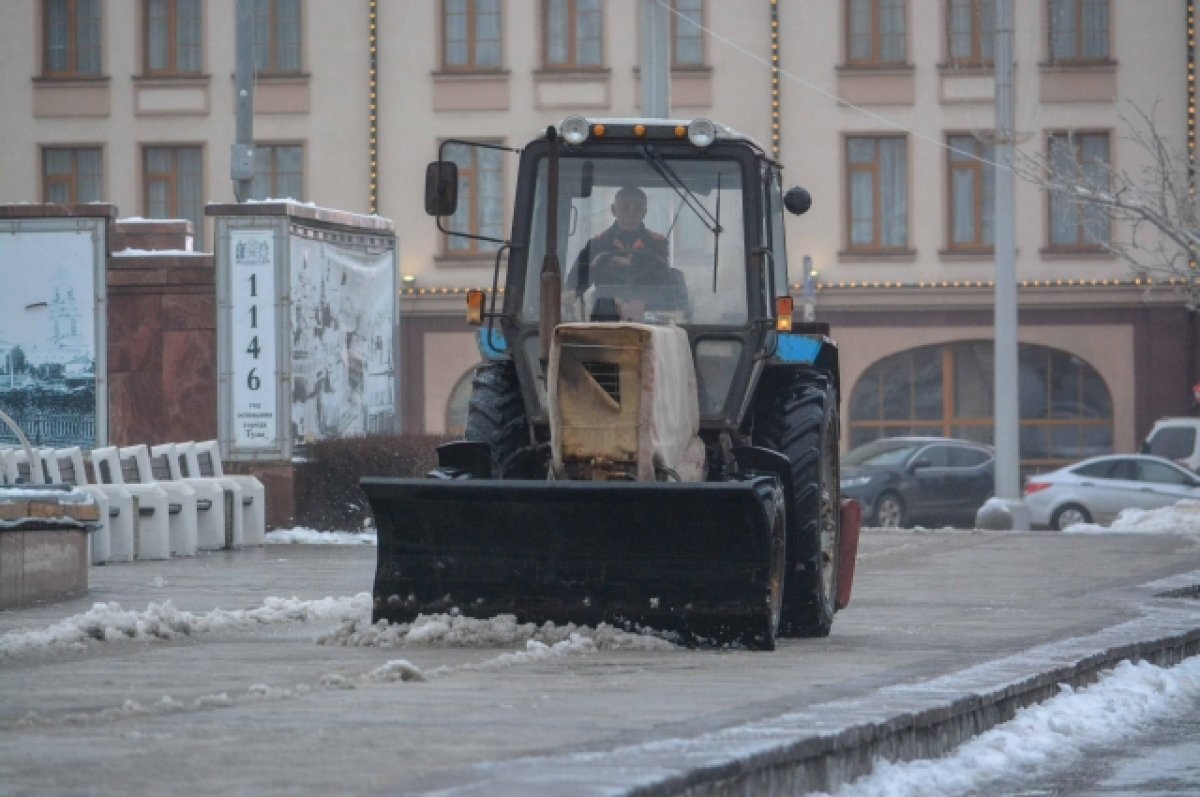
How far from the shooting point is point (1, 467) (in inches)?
724

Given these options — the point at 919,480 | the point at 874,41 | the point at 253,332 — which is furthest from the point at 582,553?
the point at 874,41

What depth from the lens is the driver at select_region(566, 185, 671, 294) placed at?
1246 cm

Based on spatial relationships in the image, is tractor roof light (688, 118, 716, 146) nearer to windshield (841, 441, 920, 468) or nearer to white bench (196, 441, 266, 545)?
white bench (196, 441, 266, 545)

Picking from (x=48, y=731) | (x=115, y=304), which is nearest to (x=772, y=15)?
(x=115, y=304)

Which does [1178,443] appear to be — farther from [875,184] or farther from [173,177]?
[173,177]

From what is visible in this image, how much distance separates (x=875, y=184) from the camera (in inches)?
1715

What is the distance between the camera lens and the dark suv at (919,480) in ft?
115

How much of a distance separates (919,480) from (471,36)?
13480 millimetres

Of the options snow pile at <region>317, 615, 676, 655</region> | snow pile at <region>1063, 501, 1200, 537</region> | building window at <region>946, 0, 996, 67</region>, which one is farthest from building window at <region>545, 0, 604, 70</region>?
snow pile at <region>317, 615, 676, 655</region>

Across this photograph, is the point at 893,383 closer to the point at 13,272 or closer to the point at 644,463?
the point at 13,272

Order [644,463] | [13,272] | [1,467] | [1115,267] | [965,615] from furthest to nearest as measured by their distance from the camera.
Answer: [1115,267] < [13,272] < [1,467] < [965,615] < [644,463]

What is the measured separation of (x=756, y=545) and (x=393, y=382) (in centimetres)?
1559

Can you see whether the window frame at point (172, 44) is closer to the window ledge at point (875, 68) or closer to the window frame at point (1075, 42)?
the window ledge at point (875, 68)

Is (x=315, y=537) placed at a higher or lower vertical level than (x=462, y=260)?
lower
